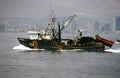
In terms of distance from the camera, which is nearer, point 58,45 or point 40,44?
point 58,45

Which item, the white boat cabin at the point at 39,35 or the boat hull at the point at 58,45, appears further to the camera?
the white boat cabin at the point at 39,35

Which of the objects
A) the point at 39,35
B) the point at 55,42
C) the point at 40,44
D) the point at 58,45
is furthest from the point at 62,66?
the point at 39,35

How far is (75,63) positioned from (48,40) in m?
23.4

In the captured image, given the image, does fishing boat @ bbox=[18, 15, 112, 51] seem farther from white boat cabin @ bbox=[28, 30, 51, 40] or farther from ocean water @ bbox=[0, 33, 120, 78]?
ocean water @ bbox=[0, 33, 120, 78]

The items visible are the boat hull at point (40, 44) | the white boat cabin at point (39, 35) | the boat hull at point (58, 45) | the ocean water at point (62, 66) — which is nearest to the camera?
the ocean water at point (62, 66)

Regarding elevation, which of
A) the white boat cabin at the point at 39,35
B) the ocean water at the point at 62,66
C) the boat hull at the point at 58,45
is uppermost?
the white boat cabin at the point at 39,35

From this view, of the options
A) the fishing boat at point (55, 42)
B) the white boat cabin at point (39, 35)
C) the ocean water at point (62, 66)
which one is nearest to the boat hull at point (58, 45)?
the fishing boat at point (55, 42)

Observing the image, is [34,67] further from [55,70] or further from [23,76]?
[23,76]

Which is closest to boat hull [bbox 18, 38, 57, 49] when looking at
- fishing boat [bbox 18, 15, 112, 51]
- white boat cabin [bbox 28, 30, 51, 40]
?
fishing boat [bbox 18, 15, 112, 51]

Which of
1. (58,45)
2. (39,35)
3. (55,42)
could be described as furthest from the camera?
(39,35)

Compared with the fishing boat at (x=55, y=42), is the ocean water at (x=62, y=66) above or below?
below

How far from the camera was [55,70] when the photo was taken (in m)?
71.2

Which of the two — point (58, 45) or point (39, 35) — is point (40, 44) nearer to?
point (39, 35)

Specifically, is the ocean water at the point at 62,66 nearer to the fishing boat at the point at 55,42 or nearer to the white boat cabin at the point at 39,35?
the fishing boat at the point at 55,42
